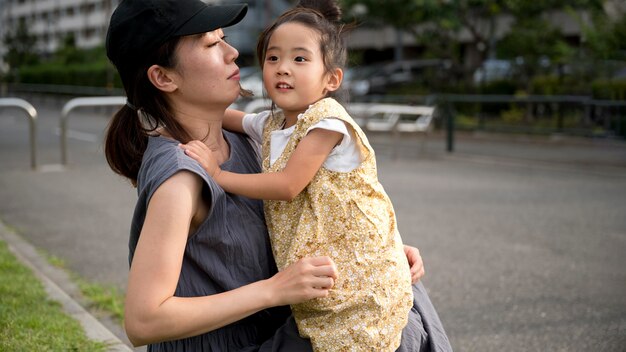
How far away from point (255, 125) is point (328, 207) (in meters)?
0.50

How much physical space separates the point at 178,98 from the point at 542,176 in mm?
9938

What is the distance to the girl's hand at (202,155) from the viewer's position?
2041 mm

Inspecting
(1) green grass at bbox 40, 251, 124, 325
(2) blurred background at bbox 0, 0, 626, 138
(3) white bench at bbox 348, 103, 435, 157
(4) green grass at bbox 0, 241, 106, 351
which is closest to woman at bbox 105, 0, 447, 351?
(4) green grass at bbox 0, 241, 106, 351

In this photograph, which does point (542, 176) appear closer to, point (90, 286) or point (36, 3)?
point (90, 286)

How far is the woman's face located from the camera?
84.6 inches

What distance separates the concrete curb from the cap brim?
2146 mm

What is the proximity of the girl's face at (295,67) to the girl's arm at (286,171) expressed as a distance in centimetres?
19

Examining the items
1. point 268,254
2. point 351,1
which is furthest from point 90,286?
point 351,1

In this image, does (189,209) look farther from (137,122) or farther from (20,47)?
(20,47)

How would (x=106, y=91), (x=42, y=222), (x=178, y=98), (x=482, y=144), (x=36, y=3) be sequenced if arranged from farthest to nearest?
(x=36, y=3), (x=106, y=91), (x=482, y=144), (x=42, y=222), (x=178, y=98)

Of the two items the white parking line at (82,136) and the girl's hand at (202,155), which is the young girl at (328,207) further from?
the white parking line at (82,136)

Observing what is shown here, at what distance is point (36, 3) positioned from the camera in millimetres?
89812

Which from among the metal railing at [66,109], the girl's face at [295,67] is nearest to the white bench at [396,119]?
the metal railing at [66,109]

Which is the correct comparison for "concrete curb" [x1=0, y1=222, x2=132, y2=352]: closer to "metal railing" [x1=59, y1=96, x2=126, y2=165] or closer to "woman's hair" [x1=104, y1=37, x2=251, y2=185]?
"woman's hair" [x1=104, y1=37, x2=251, y2=185]
